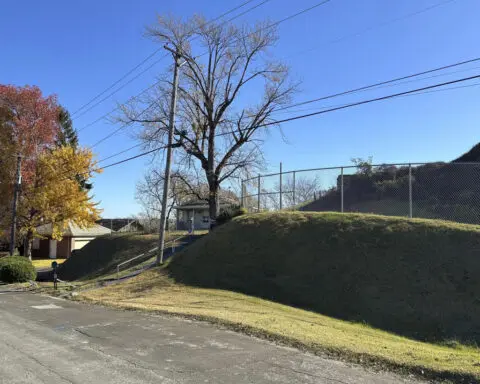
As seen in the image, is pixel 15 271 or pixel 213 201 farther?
pixel 213 201

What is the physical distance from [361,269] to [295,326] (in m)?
5.61

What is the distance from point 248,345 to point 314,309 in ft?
20.0

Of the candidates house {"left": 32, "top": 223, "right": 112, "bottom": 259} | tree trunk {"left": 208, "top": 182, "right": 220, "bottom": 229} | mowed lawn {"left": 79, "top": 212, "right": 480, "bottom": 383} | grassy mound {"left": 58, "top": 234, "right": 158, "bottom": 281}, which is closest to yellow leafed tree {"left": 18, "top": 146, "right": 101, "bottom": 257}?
grassy mound {"left": 58, "top": 234, "right": 158, "bottom": 281}

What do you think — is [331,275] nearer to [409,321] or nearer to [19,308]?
[409,321]

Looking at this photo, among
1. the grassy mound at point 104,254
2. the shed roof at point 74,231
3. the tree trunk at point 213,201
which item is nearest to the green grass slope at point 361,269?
the tree trunk at point 213,201

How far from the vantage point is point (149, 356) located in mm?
7449

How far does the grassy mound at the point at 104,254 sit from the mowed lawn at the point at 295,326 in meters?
8.81

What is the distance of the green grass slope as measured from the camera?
12305mm

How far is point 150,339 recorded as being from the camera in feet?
28.9

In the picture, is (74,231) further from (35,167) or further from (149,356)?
(149,356)

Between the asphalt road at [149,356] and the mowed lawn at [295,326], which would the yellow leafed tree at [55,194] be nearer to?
the mowed lawn at [295,326]

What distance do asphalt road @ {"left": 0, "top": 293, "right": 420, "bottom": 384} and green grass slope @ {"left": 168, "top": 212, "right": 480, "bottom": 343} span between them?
5408 millimetres

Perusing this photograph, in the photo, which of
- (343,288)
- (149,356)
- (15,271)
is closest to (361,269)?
(343,288)

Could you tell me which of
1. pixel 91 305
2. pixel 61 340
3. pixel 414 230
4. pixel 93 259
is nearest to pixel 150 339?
pixel 61 340
